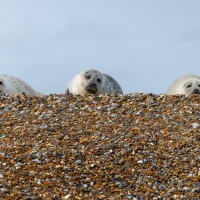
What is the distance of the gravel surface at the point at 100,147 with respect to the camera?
734 cm

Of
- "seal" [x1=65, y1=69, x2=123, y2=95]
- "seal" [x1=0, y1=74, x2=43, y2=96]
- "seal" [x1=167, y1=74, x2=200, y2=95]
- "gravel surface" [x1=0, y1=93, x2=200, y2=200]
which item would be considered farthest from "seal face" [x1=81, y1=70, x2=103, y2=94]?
"gravel surface" [x1=0, y1=93, x2=200, y2=200]

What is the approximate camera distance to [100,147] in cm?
827

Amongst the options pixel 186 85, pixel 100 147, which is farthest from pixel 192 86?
pixel 100 147

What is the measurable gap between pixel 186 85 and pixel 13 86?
4179 millimetres

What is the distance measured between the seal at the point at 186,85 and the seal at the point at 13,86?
349 cm

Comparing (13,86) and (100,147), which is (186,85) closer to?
(13,86)

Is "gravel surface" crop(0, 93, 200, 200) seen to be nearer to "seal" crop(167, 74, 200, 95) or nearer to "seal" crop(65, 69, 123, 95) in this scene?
"seal" crop(65, 69, 123, 95)

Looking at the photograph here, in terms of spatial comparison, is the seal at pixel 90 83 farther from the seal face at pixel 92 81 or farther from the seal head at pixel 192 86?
the seal head at pixel 192 86

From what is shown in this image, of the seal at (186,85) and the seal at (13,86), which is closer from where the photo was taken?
the seal at (13,86)

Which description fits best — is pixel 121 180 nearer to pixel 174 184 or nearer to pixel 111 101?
pixel 174 184

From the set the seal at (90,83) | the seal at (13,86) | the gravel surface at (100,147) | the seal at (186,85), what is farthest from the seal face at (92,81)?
the gravel surface at (100,147)

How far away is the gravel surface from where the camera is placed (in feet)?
24.1

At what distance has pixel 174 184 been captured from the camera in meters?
7.44

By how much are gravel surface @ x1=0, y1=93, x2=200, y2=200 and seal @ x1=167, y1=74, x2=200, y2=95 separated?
3.84 m
